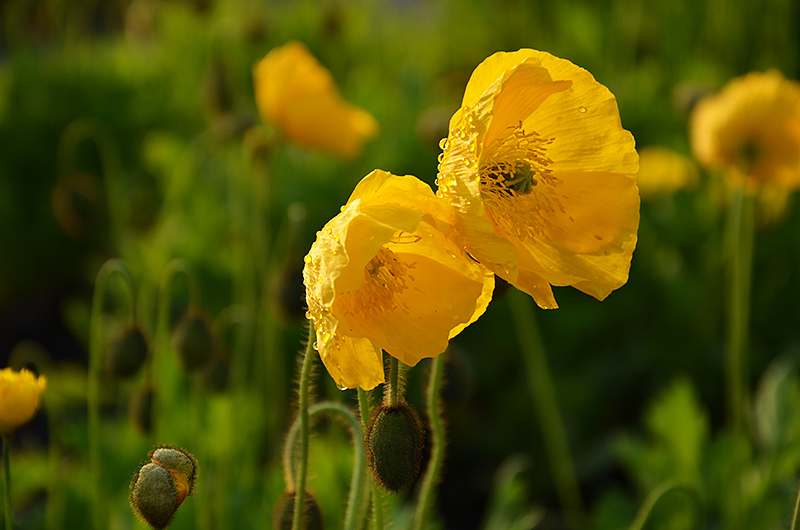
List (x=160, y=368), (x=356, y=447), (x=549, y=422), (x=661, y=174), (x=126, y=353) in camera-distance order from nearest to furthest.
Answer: (x=356, y=447) < (x=126, y=353) < (x=160, y=368) < (x=549, y=422) < (x=661, y=174)

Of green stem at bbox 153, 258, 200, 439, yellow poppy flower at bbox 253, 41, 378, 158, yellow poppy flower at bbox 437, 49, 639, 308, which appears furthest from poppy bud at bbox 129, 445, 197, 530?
yellow poppy flower at bbox 253, 41, 378, 158

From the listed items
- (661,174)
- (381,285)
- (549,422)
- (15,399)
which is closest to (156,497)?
(15,399)

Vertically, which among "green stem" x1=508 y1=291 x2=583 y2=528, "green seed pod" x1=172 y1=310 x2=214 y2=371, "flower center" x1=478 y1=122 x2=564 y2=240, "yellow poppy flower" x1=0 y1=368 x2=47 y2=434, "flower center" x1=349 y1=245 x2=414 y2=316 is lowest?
"green stem" x1=508 y1=291 x2=583 y2=528

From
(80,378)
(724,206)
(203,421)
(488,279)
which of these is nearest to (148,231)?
(80,378)

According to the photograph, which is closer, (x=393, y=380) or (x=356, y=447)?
(x=393, y=380)

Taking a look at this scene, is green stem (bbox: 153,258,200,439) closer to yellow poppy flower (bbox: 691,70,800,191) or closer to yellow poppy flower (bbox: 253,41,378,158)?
yellow poppy flower (bbox: 253,41,378,158)

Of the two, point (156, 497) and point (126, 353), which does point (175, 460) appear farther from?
point (126, 353)
